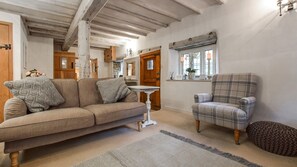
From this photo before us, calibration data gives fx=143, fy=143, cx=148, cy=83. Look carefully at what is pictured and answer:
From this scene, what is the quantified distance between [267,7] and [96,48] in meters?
6.32

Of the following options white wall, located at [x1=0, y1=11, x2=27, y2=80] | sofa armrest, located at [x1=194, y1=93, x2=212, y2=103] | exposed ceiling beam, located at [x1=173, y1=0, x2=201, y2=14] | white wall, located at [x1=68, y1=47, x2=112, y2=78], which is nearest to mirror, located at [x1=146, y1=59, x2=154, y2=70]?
exposed ceiling beam, located at [x1=173, y1=0, x2=201, y2=14]

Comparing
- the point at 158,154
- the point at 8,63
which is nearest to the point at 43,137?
the point at 158,154

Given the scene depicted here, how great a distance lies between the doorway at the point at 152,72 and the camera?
14.6ft

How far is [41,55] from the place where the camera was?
199 inches

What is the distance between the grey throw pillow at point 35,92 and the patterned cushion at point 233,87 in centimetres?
260

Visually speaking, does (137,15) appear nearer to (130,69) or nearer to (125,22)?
(125,22)

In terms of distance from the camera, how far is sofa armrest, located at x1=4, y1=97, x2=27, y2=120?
5.05ft

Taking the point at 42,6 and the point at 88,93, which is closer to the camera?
the point at 88,93

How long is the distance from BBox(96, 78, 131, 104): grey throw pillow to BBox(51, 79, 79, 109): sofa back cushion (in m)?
0.38

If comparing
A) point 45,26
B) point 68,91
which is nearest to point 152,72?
point 68,91

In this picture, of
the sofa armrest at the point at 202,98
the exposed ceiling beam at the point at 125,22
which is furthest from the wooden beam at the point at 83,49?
the sofa armrest at the point at 202,98

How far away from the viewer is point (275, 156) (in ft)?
5.32

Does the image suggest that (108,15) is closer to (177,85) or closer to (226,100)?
(177,85)

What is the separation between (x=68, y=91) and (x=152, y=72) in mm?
2906
